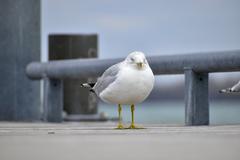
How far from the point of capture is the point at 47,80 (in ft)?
49.6

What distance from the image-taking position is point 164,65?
12.4 meters

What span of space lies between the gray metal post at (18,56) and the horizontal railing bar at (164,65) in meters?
0.45

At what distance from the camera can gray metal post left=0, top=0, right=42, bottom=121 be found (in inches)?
597

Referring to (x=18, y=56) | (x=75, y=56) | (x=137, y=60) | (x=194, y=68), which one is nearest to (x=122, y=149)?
(x=137, y=60)

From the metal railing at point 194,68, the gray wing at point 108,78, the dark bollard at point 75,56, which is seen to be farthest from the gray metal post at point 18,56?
the gray wing at point 108,78

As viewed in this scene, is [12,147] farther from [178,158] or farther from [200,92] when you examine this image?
[200,92]

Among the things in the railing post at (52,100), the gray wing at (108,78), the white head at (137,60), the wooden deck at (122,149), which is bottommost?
the wooden deck at (122,149)

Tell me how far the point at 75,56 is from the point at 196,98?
8.69 m

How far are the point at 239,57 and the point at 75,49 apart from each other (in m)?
9.53

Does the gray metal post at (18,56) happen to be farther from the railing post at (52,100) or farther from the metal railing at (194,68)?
the metal railing at (194,68)

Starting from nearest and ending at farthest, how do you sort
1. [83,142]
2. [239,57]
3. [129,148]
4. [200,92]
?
[129,148]
[83,142]
[239,57]
[200,92]

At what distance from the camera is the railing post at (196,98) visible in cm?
1197

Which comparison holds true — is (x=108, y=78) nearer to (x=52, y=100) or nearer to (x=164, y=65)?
(x=164, y=65)

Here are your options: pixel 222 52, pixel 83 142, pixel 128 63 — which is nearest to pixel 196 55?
pixel 222 52
